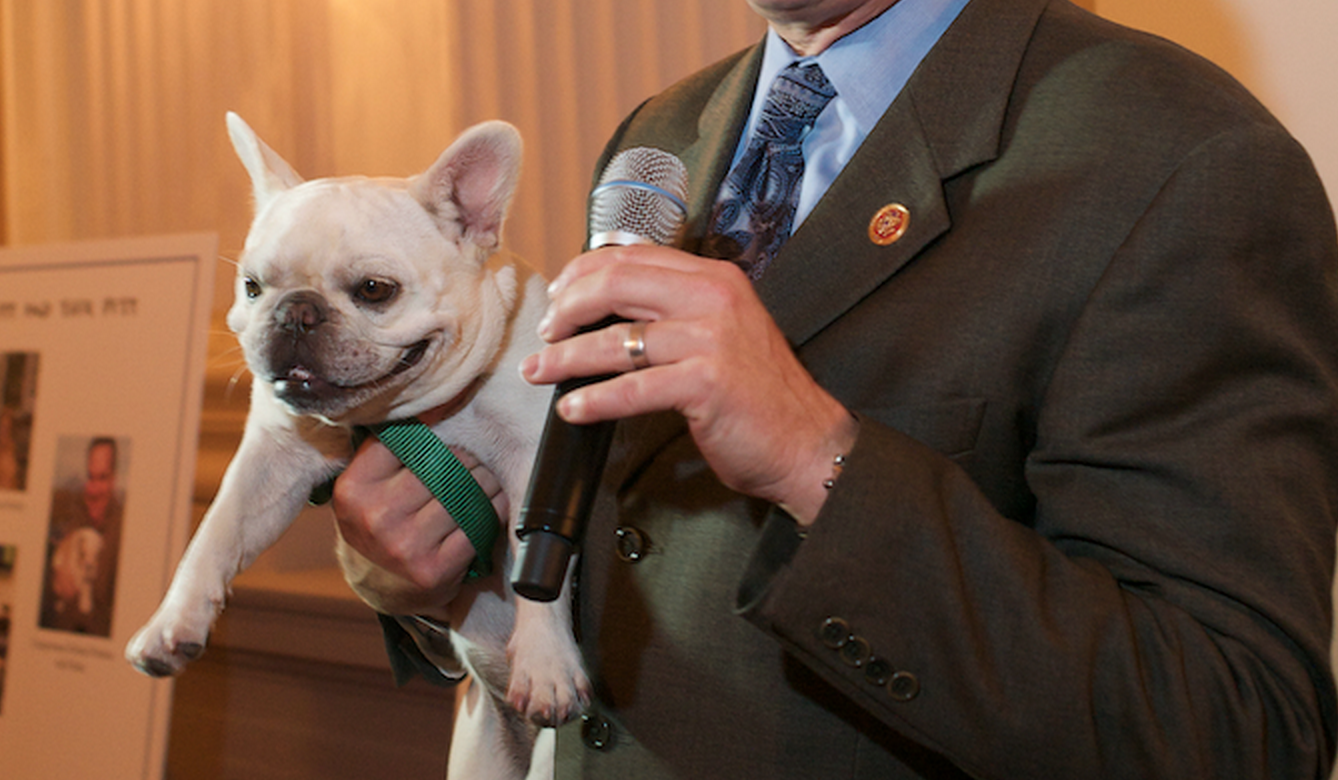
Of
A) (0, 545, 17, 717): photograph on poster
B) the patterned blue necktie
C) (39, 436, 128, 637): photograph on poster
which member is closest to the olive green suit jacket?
the patterned blue necktie

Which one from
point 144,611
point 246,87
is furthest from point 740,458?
point 246,87

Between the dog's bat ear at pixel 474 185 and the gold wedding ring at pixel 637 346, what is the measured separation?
20.5 inches

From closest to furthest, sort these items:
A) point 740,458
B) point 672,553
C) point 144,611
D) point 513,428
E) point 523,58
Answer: point 740,458, point 672,553, point 513,428, point 144,611, point 523,58

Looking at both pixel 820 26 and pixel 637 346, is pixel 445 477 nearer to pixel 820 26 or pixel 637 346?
pixel 637 346

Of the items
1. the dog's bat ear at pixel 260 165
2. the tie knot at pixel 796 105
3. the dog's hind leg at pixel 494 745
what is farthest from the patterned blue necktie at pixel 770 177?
the dog's hind leg at pixel 494 745

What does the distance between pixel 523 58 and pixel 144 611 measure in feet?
4.84

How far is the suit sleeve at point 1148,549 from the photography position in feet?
2.10

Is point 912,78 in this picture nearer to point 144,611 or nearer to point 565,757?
point 565,757

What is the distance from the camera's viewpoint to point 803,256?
0.82 meters

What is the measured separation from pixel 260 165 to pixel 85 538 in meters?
1.30

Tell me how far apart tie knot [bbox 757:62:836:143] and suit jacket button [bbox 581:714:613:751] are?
1.99ft

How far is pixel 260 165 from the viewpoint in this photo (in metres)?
1.14

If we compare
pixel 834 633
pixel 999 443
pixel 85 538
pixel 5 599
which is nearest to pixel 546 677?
pixel 834 633

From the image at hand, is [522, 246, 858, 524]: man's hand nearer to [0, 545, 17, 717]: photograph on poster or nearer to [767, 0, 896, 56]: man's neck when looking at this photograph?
[767, 0, 896, 56]: man's neck
